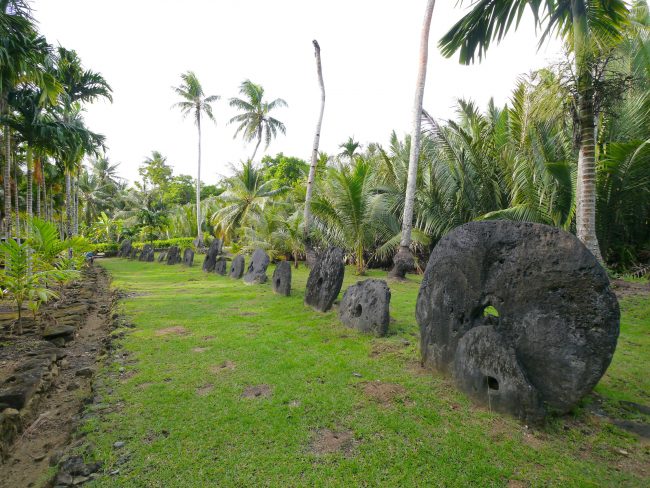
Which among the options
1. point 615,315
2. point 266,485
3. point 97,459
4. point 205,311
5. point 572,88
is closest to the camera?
point 266,485

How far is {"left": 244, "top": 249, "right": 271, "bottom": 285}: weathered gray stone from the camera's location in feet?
36.7

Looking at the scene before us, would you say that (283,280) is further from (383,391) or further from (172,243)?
(172,243)

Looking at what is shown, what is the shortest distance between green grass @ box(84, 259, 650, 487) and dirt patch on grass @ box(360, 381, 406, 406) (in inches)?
2.5

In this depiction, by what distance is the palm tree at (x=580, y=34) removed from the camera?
14.9ft

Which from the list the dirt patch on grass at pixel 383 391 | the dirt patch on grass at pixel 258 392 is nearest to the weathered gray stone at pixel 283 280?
the dirt patch on grass at pixel 258 392

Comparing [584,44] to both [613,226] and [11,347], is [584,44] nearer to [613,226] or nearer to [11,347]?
[613,226]

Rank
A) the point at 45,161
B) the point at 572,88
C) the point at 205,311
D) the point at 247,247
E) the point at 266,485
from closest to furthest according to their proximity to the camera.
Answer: the point at 266,485
the point at 572,88
the point at 205,311
the point at 45,161
the point at 247,247

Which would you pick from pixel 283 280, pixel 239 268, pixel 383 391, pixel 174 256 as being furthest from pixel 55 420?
pixel 174 256

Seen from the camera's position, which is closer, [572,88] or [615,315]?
[615,315]

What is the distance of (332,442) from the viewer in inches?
115

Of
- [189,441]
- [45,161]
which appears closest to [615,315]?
[189,441]

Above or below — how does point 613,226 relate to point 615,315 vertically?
above

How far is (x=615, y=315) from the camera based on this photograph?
115 inches

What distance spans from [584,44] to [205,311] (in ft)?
25.6
